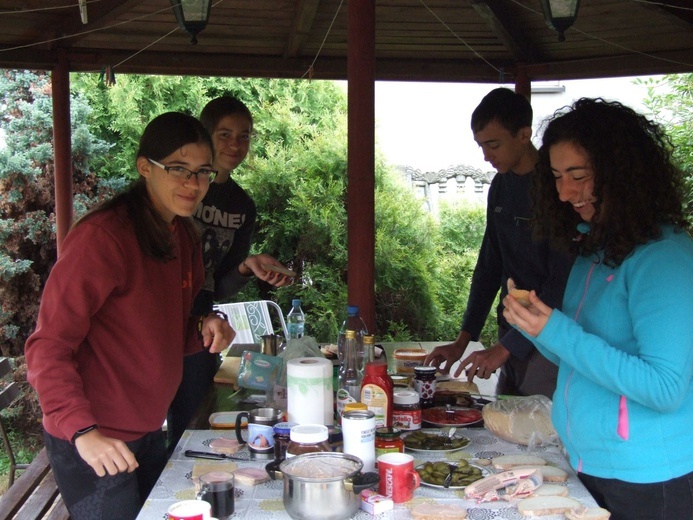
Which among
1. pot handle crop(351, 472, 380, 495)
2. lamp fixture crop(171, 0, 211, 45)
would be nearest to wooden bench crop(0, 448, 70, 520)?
pot handle crop(351, 472, 380, 495)

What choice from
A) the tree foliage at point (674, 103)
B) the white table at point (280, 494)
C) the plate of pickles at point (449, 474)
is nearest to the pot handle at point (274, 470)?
the white table at point (280, 494)

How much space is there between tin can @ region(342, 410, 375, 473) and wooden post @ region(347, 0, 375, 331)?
4.22ft

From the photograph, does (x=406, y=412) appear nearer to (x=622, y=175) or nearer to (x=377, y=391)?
(x=377, y=391)

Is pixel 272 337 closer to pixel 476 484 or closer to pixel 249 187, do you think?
pixel 476 484

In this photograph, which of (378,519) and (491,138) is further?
(491,138)

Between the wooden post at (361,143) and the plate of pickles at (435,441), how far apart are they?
37.6 inches

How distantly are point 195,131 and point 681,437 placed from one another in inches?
63.8

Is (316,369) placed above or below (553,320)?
below

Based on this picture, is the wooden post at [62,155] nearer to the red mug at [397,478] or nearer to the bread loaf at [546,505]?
the red mug at [397,478]

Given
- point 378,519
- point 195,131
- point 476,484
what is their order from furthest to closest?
point 195,131 < point 476,484 < point 378,519

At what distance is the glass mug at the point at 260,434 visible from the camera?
6.77 ft

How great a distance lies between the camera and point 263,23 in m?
4.70

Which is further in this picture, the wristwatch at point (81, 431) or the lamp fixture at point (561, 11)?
the lamp fixture at point (561, 11)

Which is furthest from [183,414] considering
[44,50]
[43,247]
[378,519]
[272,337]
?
[43,247]
